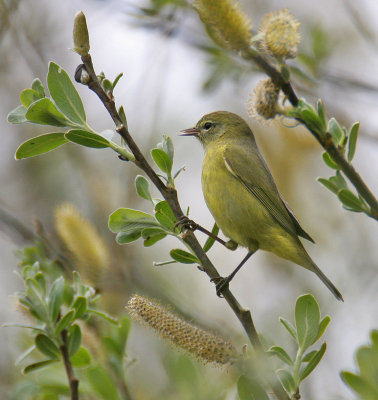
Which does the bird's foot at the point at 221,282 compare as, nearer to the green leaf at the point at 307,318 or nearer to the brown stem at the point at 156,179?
the brown stem at the point at 156,179

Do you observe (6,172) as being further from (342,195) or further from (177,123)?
(342,195)

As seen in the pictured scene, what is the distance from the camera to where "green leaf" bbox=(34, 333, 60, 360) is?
2096 millimetres

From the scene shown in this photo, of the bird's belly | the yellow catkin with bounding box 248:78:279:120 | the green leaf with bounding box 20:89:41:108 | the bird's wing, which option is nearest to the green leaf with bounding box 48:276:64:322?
the green leaf with bounding box 20:89:41:108

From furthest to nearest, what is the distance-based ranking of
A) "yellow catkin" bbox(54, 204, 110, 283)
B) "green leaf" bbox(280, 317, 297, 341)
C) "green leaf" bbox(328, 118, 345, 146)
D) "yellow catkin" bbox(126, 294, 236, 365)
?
"yellow catkin" bbox(54, 204, 110, 283) → "green leaf" bbox(328, 118, 345, 146) → "green leaf" bbox(280, 317, 297, 341) → "yellow catkin" bbox(126, 294, 236, 365)

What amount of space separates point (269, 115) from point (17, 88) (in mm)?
4376

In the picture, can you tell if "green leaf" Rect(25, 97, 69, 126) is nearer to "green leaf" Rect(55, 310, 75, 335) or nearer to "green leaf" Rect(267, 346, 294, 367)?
"green leaf" Rect(55, 310, 75, 335)

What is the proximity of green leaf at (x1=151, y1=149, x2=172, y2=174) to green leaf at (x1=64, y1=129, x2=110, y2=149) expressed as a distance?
0.21 metres

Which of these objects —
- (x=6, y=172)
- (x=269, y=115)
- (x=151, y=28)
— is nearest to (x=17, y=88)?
(x=6, y=172)

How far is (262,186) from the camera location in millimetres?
4238

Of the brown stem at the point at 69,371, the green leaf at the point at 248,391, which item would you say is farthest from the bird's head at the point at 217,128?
the green leaf at the point at 248,391

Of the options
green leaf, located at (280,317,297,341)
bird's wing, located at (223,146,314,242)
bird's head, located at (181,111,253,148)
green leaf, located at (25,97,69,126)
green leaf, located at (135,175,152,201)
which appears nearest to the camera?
green leaf, located at (25,97,69,126)

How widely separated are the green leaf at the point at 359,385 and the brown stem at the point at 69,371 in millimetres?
926

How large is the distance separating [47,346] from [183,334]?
1.82ft

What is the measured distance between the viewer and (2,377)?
379 cm
